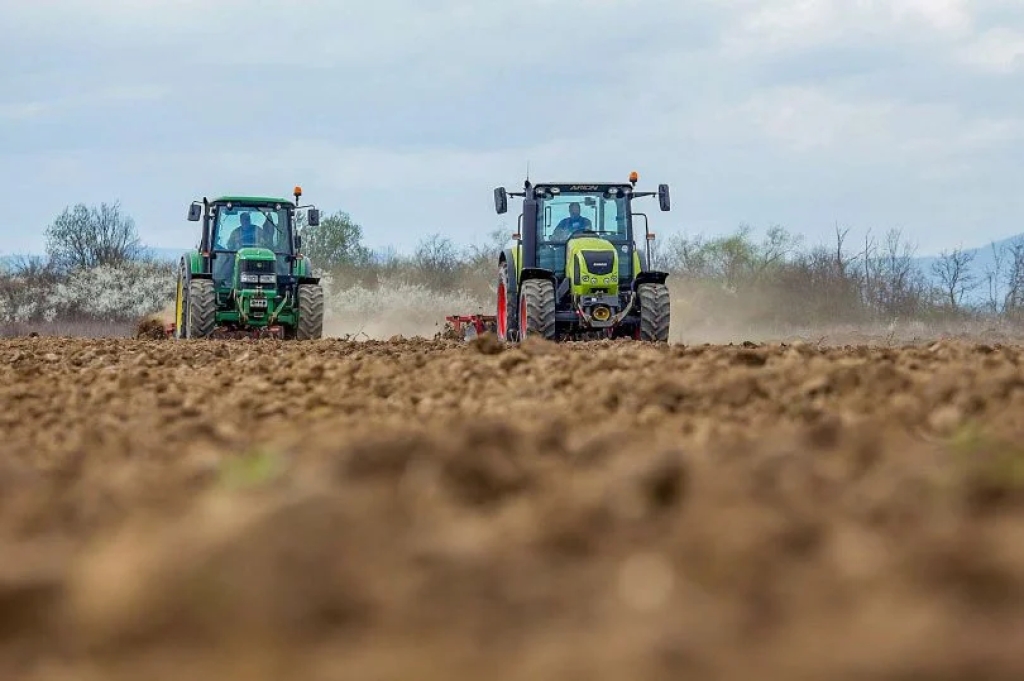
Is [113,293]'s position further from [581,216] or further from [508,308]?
[581,216]

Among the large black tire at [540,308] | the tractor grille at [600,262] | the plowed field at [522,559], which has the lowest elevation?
the plowed field at [522,559]

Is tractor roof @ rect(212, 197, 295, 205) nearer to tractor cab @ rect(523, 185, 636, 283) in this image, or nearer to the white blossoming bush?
tractor cab @ rect(523, 185, 636, 283)

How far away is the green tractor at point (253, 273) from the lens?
2219cm

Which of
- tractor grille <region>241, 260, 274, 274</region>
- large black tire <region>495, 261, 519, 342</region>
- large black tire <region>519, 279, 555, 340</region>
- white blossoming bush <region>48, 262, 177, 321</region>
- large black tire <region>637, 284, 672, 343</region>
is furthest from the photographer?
white blossoming bush <region>48, 262, 177, 321</region>

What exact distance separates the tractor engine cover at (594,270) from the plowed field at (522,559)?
44.9ft

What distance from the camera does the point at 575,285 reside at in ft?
61.0

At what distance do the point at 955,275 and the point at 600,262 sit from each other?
26.1 metres

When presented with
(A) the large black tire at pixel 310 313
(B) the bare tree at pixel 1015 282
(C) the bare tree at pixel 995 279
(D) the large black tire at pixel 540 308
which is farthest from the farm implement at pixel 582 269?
(C) the bare tree at pixel 995 279

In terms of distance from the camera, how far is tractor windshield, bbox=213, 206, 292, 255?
75.5 ft

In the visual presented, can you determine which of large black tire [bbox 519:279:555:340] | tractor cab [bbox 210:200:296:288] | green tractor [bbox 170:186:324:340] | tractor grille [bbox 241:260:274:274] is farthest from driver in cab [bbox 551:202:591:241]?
tractor cab [bbox 210:200:296:288]

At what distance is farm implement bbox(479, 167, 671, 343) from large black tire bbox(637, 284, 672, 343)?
0.04 feet

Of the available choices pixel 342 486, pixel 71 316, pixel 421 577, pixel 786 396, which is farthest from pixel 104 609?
pixel 71 316

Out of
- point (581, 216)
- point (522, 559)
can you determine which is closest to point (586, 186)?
point (581, 216)

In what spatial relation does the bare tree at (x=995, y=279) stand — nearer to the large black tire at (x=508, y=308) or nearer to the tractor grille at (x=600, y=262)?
the large black tire at (x=508, y=308)
